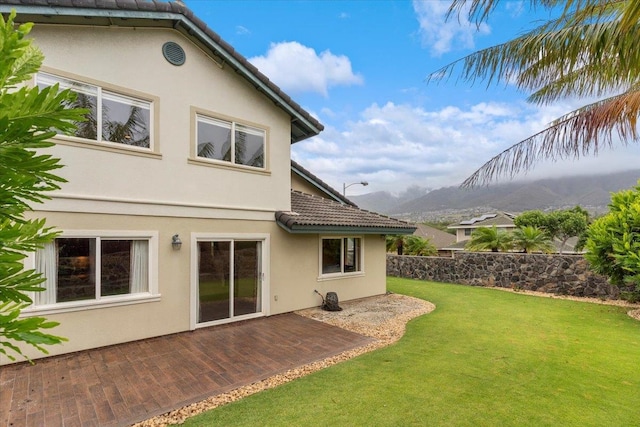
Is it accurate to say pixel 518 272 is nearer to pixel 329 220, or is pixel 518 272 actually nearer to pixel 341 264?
pixel 341 264

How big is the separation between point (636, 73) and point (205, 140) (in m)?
10.3

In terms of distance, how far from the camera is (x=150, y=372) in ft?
22.5

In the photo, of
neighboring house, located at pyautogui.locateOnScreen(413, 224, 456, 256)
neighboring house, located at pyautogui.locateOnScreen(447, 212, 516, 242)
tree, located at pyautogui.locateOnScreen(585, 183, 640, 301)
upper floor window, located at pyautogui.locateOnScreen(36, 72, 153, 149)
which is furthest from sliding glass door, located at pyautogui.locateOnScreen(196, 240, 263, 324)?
neighboring house, located at pyautogui.locateOnScreen(447, 212, 516, 242)

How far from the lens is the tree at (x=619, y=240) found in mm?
11172

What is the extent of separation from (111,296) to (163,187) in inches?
123

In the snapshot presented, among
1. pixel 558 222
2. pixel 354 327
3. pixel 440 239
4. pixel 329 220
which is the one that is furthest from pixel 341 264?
pixel 558 222

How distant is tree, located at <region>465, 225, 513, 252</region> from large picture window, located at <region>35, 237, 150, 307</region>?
20.1 m

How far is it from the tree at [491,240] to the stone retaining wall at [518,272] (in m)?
2.69

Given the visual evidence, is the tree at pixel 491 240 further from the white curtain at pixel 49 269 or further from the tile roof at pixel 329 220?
the white curtain at pixel 49 269

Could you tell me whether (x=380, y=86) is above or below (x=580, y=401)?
above

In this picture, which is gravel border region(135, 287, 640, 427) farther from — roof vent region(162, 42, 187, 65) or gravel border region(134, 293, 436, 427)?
roof vent region(162, 42, 187, 65)

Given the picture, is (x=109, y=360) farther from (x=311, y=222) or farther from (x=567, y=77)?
(x=567, y=77)

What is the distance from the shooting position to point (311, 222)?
11.4 meters

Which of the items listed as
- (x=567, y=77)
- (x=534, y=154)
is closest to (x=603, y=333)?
(x=534, y=154)
